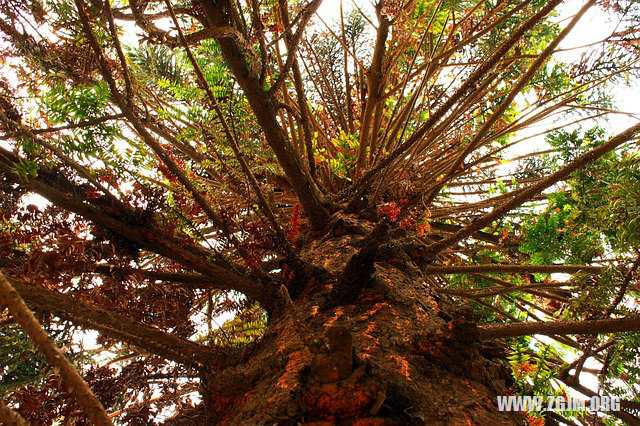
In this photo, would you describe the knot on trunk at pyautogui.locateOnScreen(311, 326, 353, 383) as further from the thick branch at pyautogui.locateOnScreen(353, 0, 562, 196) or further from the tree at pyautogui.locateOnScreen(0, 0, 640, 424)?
the thick branch at pyautogui.locateOnScreen(353, 0, 562, 196)

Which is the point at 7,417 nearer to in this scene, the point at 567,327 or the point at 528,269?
the point at 567,327

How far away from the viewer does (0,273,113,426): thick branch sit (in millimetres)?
673

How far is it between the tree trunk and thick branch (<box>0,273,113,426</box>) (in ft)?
1.33

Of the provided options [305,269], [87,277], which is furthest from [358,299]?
[87,277]

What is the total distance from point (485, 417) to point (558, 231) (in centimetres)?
182

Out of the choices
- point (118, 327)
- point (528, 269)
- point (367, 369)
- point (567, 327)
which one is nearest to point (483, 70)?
point (567, 327)

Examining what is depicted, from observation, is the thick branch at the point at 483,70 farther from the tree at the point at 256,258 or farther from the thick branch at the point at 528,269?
the thick branch at the point at 528,269

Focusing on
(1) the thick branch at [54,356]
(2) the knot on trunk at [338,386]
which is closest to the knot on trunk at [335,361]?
(2) the knot on trunk at [338,386]

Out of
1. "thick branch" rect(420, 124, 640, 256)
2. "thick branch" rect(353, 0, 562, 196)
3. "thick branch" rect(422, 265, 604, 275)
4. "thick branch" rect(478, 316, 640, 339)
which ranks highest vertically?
"thick branch" rect(353, 0, 562, 196)

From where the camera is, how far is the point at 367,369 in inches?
38.1

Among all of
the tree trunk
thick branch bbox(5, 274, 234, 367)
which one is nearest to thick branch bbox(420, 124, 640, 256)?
the tree trunk

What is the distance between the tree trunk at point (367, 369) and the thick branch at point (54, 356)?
407 millimetres

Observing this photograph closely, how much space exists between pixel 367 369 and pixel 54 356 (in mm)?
656

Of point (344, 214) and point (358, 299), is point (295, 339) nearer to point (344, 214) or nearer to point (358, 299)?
point (358, 299)
